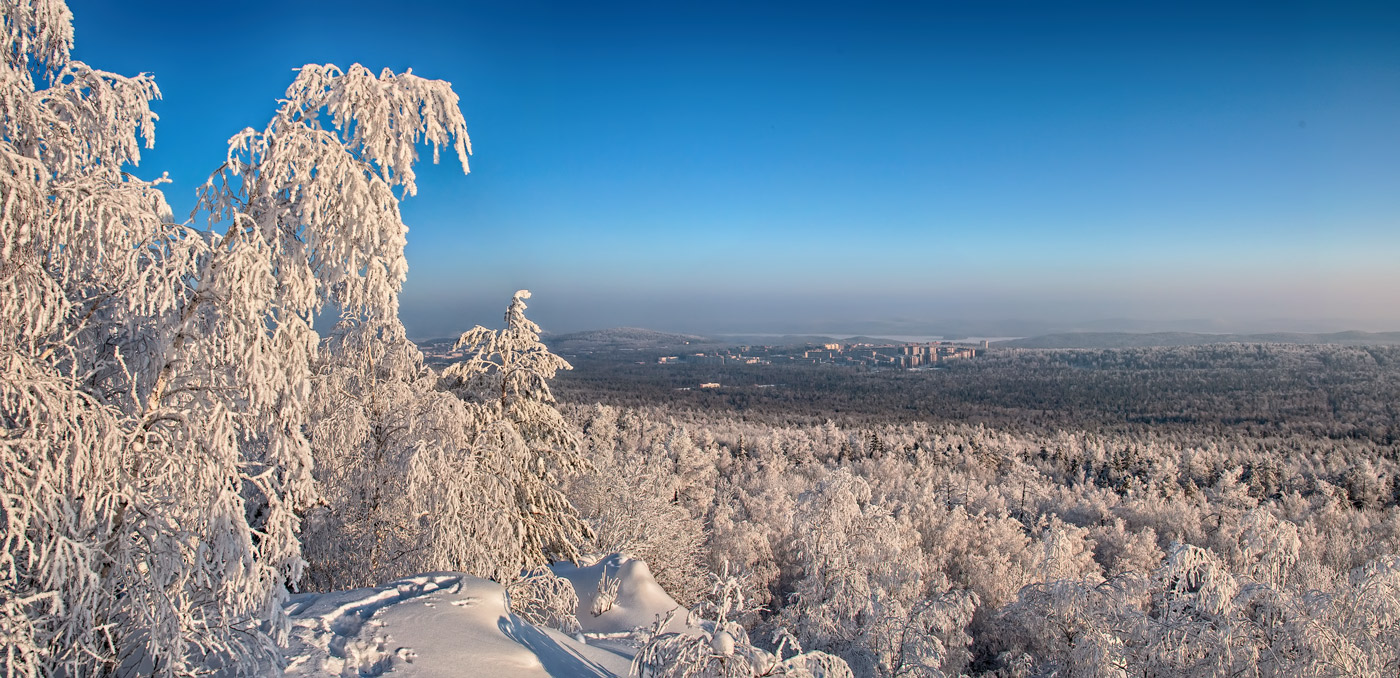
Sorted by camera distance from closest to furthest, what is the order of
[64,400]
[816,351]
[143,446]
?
[64,400], [143,446], [816,351]

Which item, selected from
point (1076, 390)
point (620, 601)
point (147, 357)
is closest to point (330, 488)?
point (620, 601)

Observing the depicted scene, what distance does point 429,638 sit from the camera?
162 inches

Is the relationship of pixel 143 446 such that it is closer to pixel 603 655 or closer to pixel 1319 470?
pixel 603 655

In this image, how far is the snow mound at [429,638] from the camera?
3.80 meters

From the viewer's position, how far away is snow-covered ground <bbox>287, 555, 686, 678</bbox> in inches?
149

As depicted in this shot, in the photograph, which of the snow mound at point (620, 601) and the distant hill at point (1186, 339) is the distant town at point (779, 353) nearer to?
the distant hill at point (1186, 339)

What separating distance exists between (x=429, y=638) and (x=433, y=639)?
28 mm

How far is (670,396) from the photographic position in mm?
96875

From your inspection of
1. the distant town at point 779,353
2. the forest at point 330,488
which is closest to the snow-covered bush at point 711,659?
the forest at point 330,488

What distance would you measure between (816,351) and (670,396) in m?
92.3

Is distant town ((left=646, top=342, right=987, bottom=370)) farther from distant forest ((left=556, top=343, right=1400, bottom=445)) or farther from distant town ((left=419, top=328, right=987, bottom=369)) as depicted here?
distant forest ((left=556, top=343, right=1400, bottom=445))

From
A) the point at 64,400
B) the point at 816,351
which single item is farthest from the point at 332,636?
the point at 816,351

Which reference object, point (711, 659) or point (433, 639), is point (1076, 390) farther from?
point (433, 639)

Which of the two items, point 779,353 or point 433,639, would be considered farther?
point 779,353
